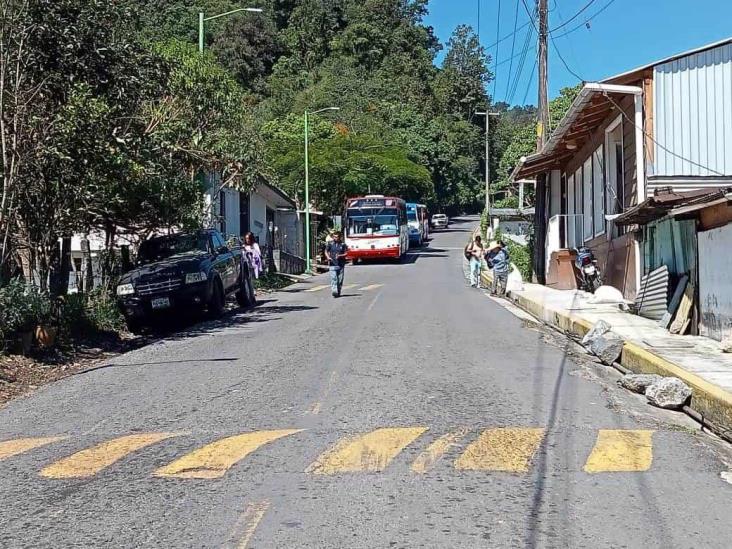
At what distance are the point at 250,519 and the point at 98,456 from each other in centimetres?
221

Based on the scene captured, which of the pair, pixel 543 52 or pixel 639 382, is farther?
pixel 543 52

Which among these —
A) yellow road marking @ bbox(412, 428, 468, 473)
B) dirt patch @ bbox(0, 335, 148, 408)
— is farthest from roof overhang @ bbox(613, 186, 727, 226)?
dirt patch @ bbox(0, 335, 148, 408)

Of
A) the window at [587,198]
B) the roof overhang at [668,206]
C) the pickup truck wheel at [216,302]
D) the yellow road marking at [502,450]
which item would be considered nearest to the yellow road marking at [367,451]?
the yellow road marking at [502,450]

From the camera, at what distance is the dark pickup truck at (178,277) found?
16.5 m

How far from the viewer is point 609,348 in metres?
12.1

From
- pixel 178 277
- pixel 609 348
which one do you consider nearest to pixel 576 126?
pixel 178 277

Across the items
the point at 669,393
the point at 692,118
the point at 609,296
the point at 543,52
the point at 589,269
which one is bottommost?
the point at 669,393

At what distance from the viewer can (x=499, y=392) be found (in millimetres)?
9641

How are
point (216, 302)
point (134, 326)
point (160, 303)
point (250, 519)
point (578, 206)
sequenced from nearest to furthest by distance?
1. point (250, 519)
2. point (160, 303)
3. point (134, 326)
4. point (216, 302)
5. point (578, 206)

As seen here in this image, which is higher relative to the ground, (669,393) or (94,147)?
(94,147)

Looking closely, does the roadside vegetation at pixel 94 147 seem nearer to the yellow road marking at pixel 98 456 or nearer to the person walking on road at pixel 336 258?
the person walking on road at pixel 336 258

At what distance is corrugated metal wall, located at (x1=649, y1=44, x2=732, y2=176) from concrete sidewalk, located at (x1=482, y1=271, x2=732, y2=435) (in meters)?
3.09

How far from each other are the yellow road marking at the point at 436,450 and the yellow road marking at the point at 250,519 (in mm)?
1280

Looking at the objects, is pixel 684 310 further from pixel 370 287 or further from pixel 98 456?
pixel 370 287
